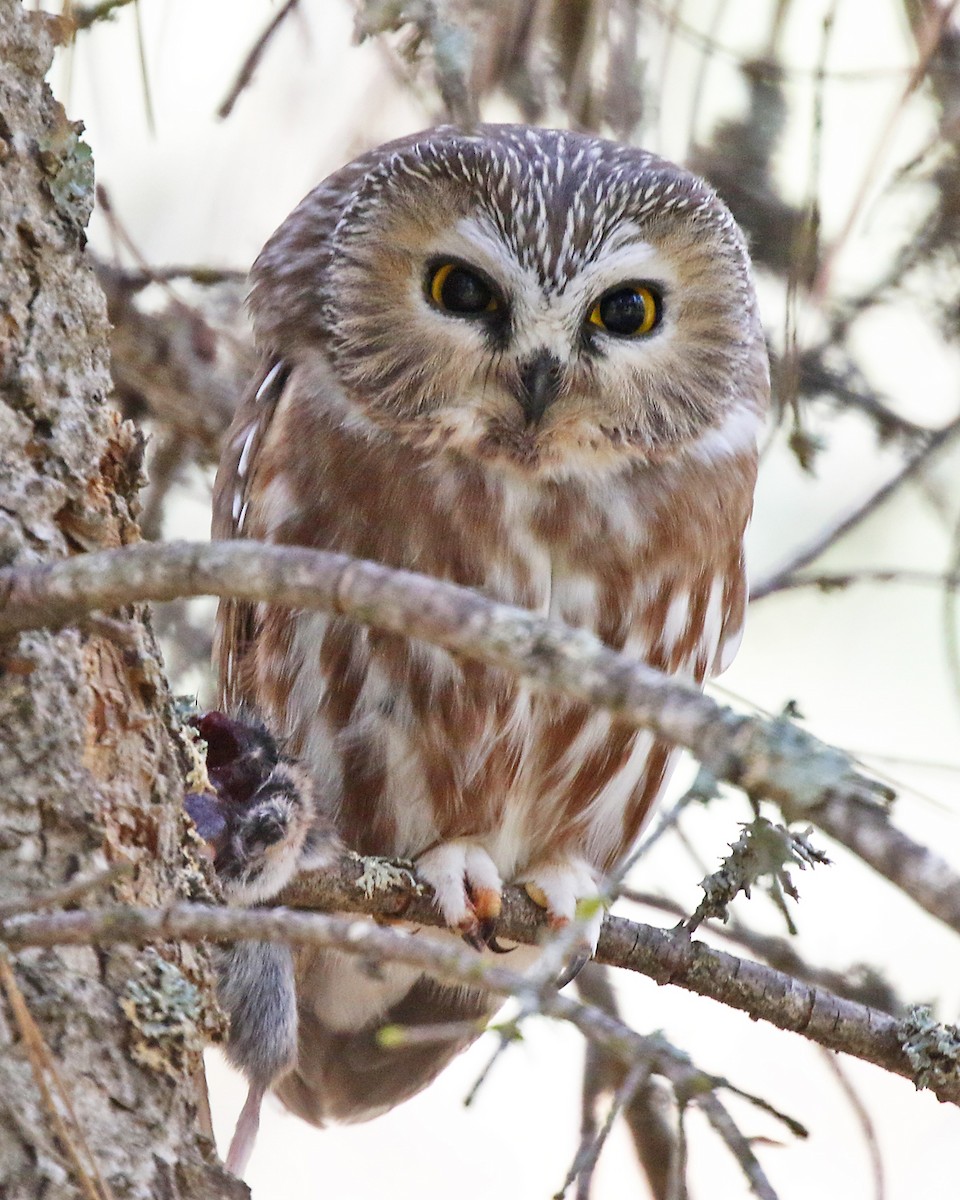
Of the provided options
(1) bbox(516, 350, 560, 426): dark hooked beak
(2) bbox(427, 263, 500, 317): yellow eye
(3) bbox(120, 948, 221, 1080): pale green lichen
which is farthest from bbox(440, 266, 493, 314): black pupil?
(3) bbox(120, 948, 221, 1080): pale green lichen

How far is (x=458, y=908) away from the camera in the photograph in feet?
8.45

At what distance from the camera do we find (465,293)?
2.85 m

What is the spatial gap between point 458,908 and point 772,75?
1655mm

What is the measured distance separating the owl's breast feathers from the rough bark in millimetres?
969

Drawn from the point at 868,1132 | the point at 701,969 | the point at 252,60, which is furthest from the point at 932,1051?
the point at 252,60

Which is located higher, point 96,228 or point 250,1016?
point 96,228

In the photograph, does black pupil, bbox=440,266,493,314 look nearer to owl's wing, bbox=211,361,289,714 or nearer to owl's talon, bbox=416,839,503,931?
owl's wing, bbox=211,361,289,714

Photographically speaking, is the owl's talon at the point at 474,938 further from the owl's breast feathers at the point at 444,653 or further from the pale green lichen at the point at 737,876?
the pale green lichen at the point at 737,876

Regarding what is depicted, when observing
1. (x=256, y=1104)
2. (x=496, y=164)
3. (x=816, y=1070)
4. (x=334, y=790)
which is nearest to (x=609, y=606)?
(x=334, y=790)

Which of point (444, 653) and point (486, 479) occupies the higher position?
point (486, 479)

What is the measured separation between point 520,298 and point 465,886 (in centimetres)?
102

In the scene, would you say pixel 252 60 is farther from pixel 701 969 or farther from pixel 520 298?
pixel 701 969

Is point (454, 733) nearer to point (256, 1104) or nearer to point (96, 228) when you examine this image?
point (256, 1104)

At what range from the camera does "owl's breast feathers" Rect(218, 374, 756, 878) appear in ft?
8.96
